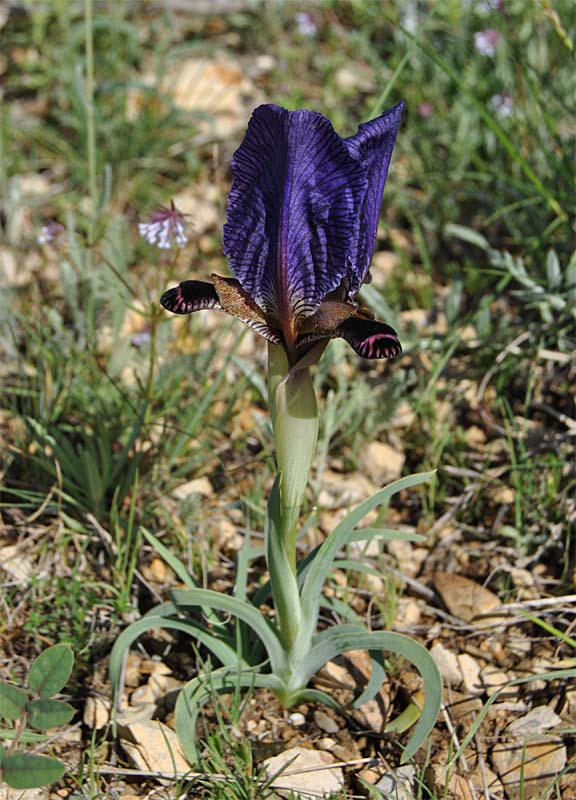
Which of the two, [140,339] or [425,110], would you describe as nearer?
[140,339]

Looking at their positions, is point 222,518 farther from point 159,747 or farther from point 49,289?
point 49,289

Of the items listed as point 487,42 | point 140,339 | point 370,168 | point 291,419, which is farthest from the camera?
point 487,42

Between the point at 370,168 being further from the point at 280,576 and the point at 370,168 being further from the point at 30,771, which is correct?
the point at 30,771

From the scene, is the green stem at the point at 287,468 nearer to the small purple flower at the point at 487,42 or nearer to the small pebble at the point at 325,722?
the small pebble at the point at 325,722

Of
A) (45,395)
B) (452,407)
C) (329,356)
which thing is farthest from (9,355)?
(452,407)

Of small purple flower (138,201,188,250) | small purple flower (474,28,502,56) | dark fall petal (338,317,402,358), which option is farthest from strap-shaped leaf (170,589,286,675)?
small purple flower (474,28,502,56)

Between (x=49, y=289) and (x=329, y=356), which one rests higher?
(x=49, y=289)

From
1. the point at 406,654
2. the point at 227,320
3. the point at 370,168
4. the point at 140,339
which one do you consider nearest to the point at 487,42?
the point at 227,320
